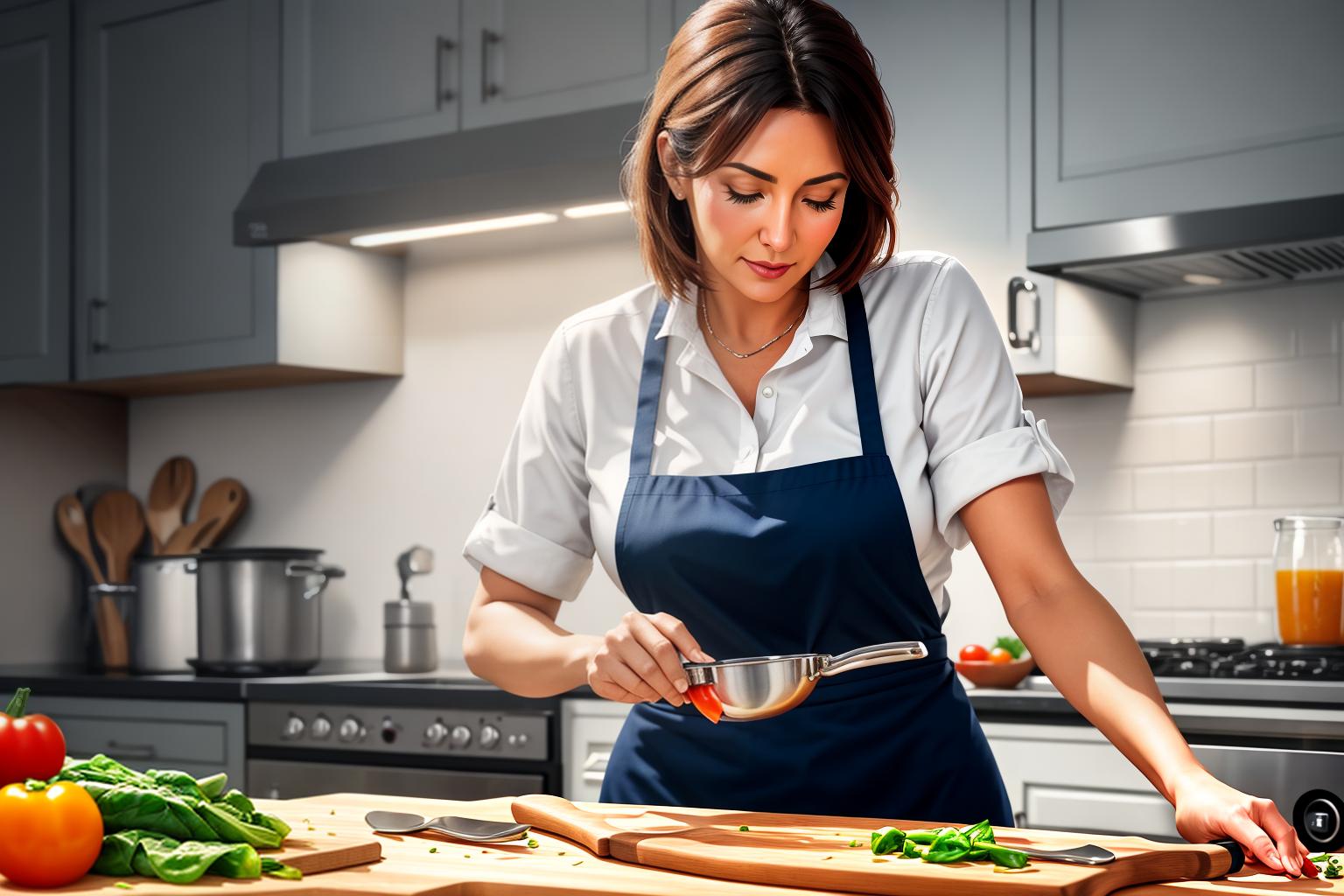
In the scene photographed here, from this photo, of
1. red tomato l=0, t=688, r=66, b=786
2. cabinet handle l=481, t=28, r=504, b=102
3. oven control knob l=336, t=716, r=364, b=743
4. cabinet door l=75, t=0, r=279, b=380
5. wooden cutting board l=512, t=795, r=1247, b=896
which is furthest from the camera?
cabinet door l=75, t=0, r=279, b=380

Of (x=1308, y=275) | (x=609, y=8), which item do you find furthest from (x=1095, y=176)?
(x=609, y=8)

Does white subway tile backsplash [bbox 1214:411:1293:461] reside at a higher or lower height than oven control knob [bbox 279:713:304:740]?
higher

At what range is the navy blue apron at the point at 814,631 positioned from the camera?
58.2 inches

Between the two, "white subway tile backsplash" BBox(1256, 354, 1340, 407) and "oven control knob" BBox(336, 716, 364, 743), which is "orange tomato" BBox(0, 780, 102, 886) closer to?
"oven control knob" BBox(336, 716, 364, 743)

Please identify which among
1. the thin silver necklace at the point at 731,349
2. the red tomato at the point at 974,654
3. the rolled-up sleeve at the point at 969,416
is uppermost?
the thin silver necklace at the point at 731,349

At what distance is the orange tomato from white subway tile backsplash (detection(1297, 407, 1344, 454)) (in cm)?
230

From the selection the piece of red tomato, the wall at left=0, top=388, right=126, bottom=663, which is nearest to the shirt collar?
the piece of red tomato

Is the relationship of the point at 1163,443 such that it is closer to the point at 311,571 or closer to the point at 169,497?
the point at 311,571

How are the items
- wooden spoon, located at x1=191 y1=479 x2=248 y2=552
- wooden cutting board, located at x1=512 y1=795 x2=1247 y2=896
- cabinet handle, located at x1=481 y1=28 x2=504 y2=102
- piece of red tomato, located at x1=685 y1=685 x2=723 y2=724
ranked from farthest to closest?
wooden spoon, located at x1=191 y1=479 x2=248 y2=552 < cabinet handle, located at x1=481 y1=28 x2=504 y2=102 < piece of red tomato, located at x1=685 y1=685 x2=723 y2=724 < wooden cutting board, located at x1=512 y1=795 x2=1247 y2=896

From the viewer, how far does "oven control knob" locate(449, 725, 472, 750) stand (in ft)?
9.18

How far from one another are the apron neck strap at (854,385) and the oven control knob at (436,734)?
1364 mm

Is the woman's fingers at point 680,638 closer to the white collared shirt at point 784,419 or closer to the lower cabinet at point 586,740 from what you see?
the white collared shirt at point 784,419

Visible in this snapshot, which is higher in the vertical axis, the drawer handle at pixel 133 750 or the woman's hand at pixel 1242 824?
the woman's hand at pixel 1242 824

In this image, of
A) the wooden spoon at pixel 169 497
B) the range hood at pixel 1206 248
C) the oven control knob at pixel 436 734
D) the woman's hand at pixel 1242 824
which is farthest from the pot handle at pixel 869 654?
the wooden spoon at pixel 169 497
